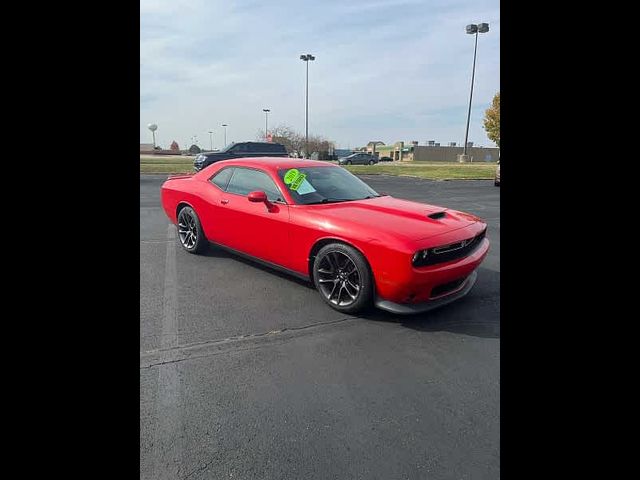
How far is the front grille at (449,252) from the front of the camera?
9.55 ft

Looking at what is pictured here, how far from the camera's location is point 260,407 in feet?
6.57

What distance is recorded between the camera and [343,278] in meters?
3.22

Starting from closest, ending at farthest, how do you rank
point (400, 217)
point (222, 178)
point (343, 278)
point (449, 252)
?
point (449, 252)
point (343, 278)
point (400, 217)
point (222, 178)

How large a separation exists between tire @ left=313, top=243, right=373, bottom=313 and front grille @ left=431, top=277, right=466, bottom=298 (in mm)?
515

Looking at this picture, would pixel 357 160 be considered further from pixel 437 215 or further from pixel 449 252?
pixel 449 252

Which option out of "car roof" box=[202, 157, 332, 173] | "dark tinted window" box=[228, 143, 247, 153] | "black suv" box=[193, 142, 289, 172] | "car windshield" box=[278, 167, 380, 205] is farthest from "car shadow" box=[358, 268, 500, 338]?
"dark tinted window" box=[228, 143, 247, 153]

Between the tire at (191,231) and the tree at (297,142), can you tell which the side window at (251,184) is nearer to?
the tire at (191,231)

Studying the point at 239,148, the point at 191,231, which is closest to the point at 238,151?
the point at 239,148

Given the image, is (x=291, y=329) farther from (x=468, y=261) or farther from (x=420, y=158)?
(x=420, y=158)

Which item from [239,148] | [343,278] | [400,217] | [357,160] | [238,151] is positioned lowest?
[343,278]

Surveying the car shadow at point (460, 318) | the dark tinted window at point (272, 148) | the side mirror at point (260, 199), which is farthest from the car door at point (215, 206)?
the dark tinted window at point (272, 148)

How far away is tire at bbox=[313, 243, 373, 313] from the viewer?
3.04 meters

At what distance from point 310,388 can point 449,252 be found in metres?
1.64
